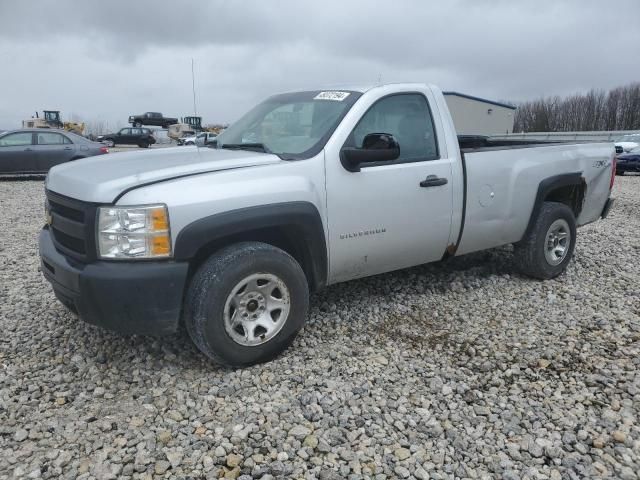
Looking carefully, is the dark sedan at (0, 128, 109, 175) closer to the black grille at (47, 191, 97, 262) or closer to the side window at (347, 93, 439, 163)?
the black grille at (47, 191, 97, 262)

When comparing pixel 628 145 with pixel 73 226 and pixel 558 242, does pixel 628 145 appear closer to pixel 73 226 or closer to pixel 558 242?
pixel 558 242

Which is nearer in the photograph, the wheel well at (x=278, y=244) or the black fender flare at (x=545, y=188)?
the wheel well at (x=278, y=244)

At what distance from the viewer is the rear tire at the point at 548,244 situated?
4859mm

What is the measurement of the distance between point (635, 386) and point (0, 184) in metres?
14.5

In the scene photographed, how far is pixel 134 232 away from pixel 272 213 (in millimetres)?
811

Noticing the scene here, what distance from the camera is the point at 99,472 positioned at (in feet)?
7.84

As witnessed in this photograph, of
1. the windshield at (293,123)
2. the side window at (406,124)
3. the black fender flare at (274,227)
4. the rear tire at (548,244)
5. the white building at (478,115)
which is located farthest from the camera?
the white building at (478,115)

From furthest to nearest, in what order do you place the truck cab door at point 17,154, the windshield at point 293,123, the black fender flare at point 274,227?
1. the truck cab door at point 17,154
2. the windshield at point 293,123
3. the black fender flare at point 274,227

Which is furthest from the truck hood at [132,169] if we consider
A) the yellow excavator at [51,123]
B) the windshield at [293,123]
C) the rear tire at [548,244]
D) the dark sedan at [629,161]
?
the yellow excavator at [51,123]

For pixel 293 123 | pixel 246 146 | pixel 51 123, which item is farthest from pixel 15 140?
pixel 51 123

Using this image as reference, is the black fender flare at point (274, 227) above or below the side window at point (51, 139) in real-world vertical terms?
below

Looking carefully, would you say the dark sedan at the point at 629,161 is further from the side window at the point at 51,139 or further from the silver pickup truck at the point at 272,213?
the side window at the point at 51,139

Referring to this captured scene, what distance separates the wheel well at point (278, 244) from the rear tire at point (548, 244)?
7.99 ft

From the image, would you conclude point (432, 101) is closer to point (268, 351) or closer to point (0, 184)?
point (268, 351)
